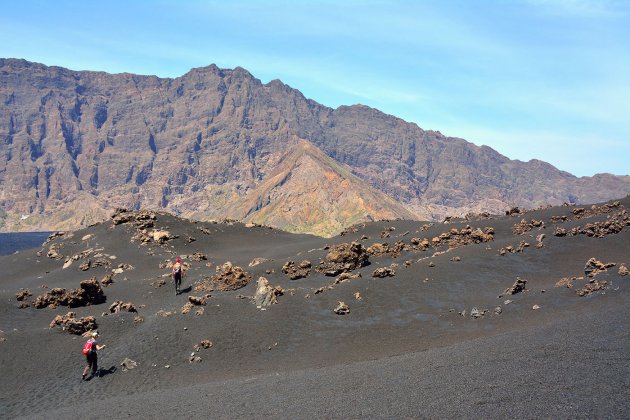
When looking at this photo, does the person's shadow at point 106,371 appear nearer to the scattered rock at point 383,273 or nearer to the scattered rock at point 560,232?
the scattered rock at point 383,273

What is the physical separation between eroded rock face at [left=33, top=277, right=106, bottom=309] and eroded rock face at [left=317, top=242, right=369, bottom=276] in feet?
47.5

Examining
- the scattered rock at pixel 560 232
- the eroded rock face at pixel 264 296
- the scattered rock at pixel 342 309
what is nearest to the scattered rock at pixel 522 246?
the scattered rock at pixel 560 232

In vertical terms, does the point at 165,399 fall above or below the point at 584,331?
below

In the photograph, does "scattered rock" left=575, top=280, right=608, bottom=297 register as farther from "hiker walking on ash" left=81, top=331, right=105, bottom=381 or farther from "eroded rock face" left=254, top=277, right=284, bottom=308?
"hiker walking on ash" left=81, top=331, right=105, bottom=381

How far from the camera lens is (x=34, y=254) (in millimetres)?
53156

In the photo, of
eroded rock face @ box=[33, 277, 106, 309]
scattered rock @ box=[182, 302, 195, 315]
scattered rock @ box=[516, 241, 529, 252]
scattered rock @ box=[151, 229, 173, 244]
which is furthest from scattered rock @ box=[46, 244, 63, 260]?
scattered rock @ box=[516, 241, 529, 252]

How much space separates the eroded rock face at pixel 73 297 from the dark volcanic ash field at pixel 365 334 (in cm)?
12

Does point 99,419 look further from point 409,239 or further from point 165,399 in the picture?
point 409,239

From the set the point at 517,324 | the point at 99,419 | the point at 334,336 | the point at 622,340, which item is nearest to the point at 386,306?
the point at 334,336

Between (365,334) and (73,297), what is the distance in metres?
19.2

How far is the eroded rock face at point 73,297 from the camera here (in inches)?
1198

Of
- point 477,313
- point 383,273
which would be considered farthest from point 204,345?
point 477,313

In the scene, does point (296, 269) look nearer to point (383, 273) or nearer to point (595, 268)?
point (383, 273)

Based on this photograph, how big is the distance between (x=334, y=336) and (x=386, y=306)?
4245 mm
